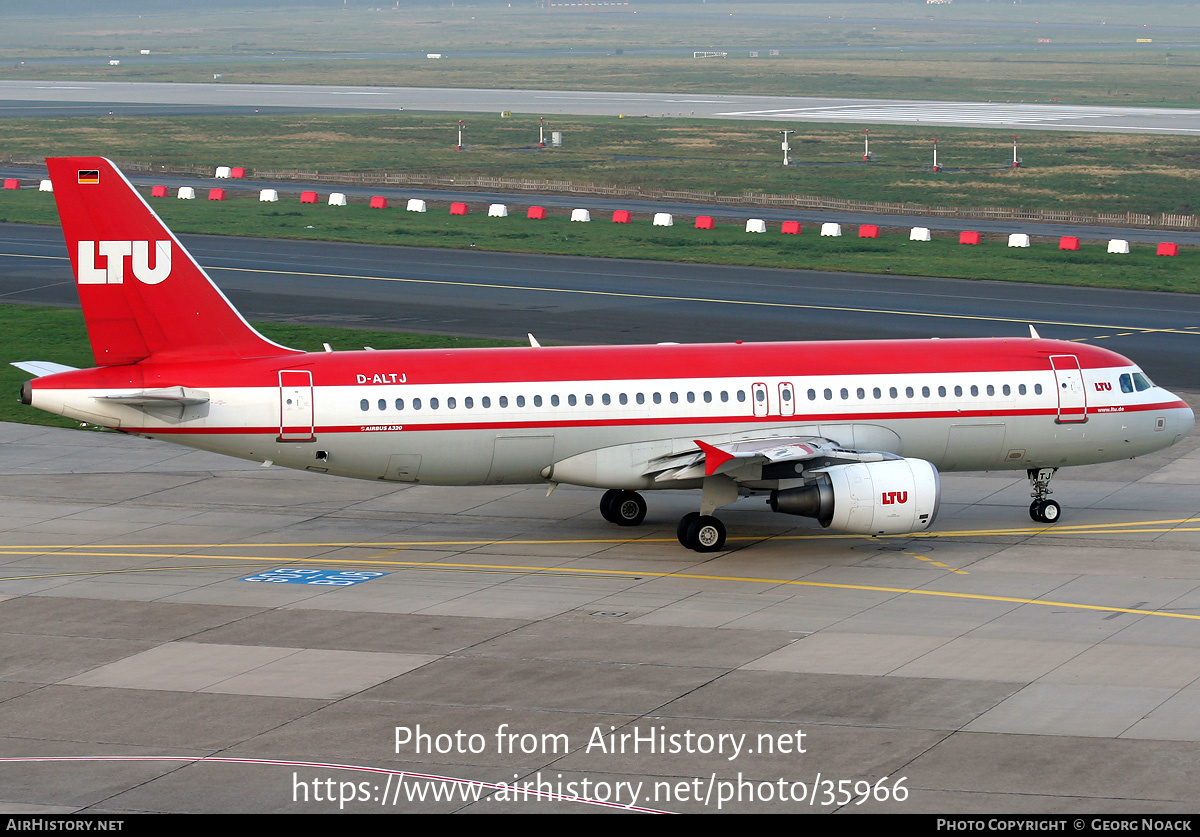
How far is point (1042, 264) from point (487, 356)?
53.9 metres

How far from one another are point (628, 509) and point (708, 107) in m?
142

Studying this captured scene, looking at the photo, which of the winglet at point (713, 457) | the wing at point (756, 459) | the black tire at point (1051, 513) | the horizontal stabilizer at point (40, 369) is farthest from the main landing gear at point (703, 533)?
the horizontal stabilizer at point (40, 369)

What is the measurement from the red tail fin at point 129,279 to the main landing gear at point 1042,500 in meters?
21.1

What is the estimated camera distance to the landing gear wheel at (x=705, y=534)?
38.8m

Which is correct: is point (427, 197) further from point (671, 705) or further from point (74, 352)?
point (671, 705)

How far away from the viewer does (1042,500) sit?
41.8m

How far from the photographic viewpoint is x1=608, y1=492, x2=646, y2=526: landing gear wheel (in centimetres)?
4178

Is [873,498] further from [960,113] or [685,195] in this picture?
[960,113]

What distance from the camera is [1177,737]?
2569cm

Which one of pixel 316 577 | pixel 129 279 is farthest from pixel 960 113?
pixel 316 577

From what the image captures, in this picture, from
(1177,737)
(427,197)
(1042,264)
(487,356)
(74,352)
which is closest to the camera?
(1177,737)

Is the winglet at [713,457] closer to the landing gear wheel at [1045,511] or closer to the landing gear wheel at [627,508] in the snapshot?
the landing gear wheel at [627,508]
